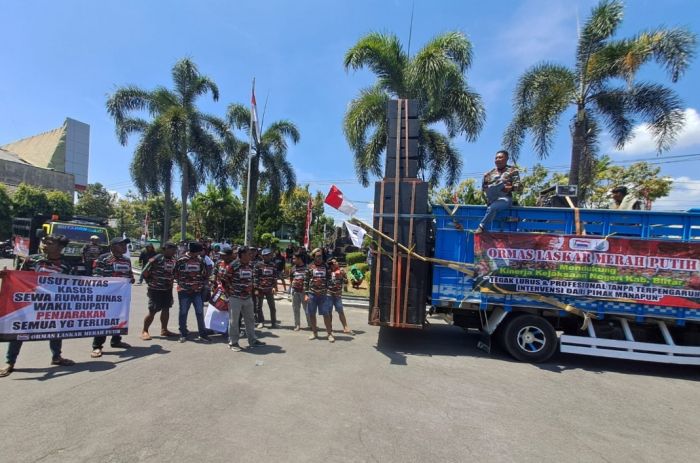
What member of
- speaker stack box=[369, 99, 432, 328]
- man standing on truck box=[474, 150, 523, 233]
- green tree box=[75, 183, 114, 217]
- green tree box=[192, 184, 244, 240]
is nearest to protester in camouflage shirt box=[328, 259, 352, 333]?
speaker stack box=[369, 99, 432, 328]

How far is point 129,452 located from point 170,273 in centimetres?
422

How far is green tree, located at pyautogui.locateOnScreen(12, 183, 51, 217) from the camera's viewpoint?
122 feet

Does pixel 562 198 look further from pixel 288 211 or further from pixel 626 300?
pixel 288 211

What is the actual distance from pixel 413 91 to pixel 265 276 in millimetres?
9811

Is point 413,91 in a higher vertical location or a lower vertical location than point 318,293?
higher

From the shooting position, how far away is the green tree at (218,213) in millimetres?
35000

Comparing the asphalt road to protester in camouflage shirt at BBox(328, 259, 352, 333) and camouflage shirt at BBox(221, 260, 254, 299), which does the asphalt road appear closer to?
camouflage shirt at BBox(221, 260, 254, 299)

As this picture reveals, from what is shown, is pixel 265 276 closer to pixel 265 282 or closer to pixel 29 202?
pixel 265 282

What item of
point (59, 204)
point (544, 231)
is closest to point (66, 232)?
point (544, 231)

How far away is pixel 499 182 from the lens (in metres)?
6.39

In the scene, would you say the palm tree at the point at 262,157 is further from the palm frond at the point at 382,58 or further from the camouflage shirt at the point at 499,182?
the camouflage shirt at the point at 499,182

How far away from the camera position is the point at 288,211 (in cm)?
4138

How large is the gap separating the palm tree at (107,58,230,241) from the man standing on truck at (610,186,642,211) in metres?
19.2

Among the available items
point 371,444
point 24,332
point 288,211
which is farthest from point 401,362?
point 288,211
